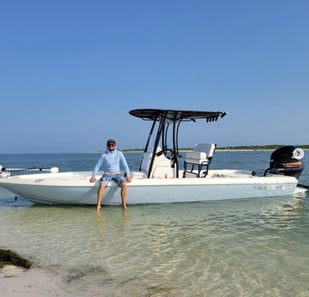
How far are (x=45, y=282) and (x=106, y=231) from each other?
7.90 feet

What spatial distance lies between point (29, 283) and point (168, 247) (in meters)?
2.12

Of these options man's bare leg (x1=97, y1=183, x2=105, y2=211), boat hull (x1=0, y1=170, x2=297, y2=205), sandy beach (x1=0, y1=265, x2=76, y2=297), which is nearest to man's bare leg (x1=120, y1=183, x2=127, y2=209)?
boat hull (x1=0, y1=170, x2=297, y2=205)

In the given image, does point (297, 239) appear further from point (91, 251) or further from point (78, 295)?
point (78, 295)

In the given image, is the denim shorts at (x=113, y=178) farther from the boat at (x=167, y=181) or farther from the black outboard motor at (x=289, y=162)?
the black outboard motor at (x=289, y=162)

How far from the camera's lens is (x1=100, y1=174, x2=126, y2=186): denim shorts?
7.87 m

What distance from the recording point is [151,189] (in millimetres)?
8273

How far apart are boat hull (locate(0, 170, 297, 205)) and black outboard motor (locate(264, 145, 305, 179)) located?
0.37 m

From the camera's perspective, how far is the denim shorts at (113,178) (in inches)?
310

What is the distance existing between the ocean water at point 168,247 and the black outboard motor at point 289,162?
1600 millimetres

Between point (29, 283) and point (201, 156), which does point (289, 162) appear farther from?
point (29, 283)

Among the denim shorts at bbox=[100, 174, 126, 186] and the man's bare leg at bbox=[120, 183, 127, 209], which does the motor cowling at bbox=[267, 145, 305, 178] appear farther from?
the denim shorts at bbox=[100, 174, 126, 186]

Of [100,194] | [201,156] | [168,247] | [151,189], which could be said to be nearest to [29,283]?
[168,247]

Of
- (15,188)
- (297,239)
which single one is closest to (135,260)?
(297,239)

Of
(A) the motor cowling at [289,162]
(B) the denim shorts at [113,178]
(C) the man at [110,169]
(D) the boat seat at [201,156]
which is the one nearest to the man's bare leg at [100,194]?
(C) the man at [110,169]
